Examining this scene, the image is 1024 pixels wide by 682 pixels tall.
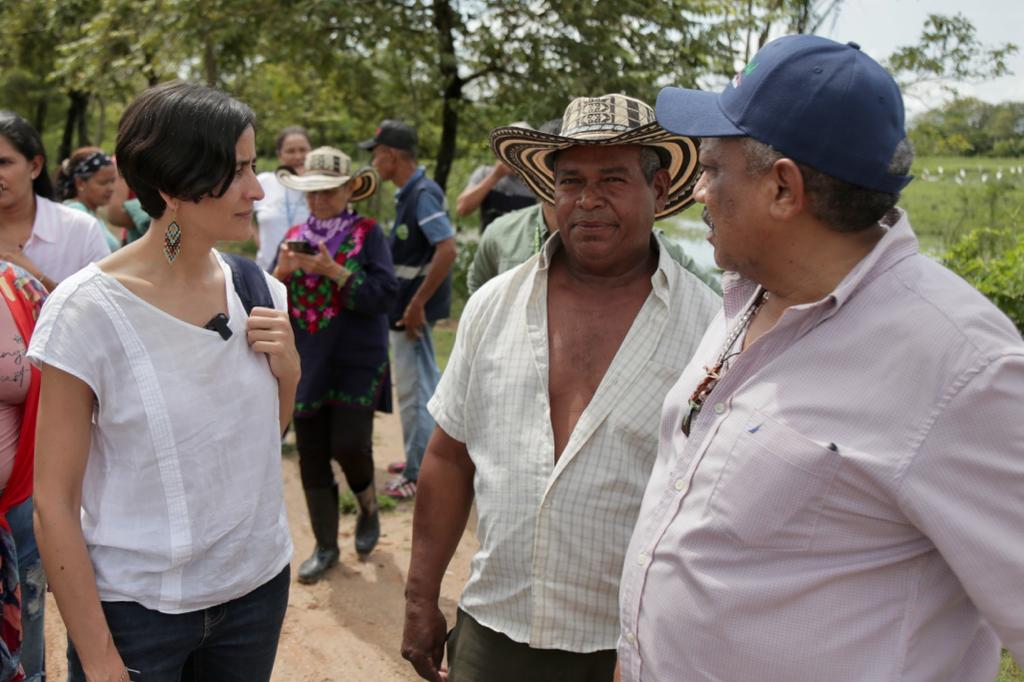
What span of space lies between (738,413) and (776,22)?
7057 mm

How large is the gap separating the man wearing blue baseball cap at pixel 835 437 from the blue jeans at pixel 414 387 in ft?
13.8

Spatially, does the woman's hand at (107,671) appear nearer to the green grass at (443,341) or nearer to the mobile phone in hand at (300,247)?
the mobile phone in hand at (300,247)

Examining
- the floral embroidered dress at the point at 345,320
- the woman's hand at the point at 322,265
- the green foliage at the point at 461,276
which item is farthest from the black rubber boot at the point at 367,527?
the green foliage at the point at 461,276

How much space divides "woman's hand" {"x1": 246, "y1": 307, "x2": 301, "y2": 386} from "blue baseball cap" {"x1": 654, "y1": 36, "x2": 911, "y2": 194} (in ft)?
3.85

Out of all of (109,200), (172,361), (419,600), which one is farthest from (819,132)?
(109,200)

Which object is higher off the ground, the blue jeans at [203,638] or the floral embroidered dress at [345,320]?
the blue jeans at [203,638]

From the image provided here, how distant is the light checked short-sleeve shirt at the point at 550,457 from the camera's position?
90.7 inches

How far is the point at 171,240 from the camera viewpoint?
2.14 metres

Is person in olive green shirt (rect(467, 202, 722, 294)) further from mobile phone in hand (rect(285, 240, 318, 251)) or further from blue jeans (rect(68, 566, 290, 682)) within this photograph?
blue jeans (rect(68, 566, 290, 682))

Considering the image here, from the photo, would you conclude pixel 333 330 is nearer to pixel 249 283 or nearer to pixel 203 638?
pixel 249 283

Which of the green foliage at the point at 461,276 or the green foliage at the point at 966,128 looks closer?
the green foliage at the point at 966,128

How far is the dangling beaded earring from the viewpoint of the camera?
2.14 metres

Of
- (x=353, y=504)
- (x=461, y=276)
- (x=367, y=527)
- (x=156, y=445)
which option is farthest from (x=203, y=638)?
(x=461, y=276)

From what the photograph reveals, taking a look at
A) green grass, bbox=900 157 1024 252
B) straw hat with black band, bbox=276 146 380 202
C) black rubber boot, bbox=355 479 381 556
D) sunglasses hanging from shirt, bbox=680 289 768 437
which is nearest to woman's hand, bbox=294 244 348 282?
straw hat with black band, bbox=276 146 380 202
